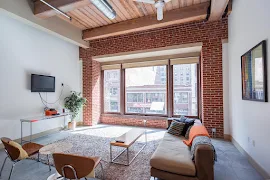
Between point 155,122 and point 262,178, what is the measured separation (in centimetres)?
320

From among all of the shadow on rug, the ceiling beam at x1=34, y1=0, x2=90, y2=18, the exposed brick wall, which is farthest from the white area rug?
the ceiling beam at x1=34, y1=0, x2=90, y2=18

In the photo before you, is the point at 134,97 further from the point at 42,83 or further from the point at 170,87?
the point at 42,83

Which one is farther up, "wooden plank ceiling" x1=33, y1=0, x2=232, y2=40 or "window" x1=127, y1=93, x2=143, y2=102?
"wooden plank ceiling" x1=33, y1=0, x2=232, y2=40

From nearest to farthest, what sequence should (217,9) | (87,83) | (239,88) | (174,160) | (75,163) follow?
(75,163)
(174,160)
(239,88)
(217,9)
(87,83)

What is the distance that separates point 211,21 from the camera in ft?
13.0

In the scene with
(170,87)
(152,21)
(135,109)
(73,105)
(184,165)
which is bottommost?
(184,165)

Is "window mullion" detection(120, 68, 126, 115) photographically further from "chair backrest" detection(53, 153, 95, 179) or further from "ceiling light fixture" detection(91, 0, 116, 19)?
"chair backrest" detection(53, 153, 95, 179)

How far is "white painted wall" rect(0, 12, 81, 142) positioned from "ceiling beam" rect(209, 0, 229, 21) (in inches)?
185

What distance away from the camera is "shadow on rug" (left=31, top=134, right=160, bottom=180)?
2.25m

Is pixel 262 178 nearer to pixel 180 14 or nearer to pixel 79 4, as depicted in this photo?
pixel 180 14

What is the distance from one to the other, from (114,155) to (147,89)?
303 centimetres

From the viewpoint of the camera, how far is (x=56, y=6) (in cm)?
336

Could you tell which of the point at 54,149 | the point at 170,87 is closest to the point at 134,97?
the point at 170,87

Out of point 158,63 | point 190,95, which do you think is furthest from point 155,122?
point 158,63
